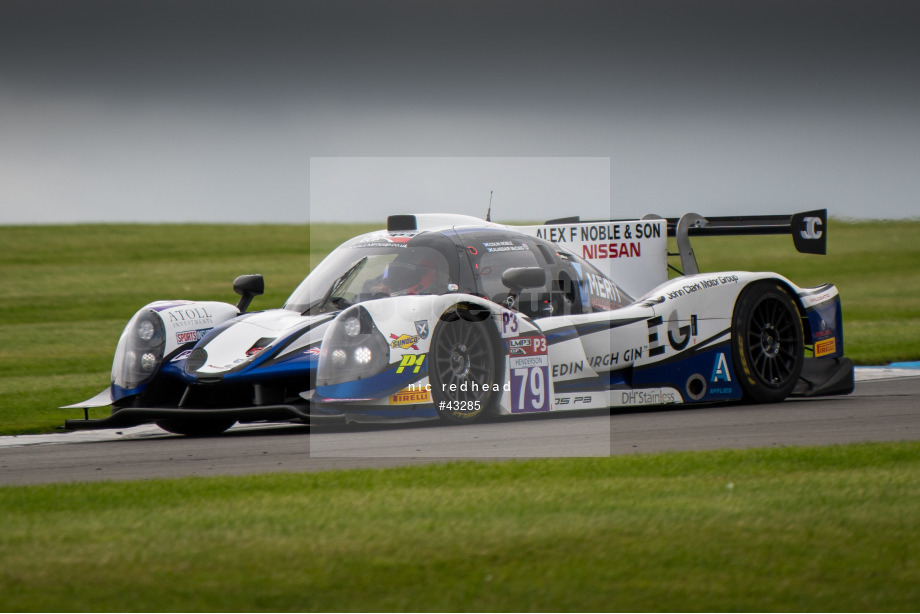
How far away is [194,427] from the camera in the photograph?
31.3 feet

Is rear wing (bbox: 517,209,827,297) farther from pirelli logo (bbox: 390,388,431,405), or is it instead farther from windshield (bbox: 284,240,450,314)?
pirelli logo (bbox: 390,388,431,405)

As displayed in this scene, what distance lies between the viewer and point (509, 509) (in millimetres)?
5445

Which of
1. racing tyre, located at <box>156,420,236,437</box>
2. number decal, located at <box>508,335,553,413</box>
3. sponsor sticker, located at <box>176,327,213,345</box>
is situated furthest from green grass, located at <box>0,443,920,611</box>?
sponsor sticker, located at <box>176,327,213,345</box>

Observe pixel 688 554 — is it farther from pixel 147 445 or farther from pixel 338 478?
pixel 147 445

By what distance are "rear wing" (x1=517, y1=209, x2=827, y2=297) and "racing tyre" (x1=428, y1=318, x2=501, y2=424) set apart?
8.99 ft

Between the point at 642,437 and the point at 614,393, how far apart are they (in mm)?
1781

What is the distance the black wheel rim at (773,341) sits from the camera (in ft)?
35.3

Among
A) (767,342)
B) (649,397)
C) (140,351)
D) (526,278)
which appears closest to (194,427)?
(140,351)

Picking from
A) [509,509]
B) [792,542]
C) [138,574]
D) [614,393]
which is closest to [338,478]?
[509,509]

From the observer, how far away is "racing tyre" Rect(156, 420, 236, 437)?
943 cm

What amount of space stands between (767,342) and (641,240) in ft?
5.07

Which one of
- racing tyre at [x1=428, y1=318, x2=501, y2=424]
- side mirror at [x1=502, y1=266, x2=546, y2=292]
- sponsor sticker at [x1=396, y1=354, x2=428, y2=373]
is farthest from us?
side mirror at [x1=502, y1=266, x2=546, y2=292]

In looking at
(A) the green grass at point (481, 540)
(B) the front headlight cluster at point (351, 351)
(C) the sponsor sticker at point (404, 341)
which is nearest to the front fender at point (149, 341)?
(B) the front headlight cluster at point (351, 351)

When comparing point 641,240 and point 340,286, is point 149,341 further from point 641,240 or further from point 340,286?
point 641,240
